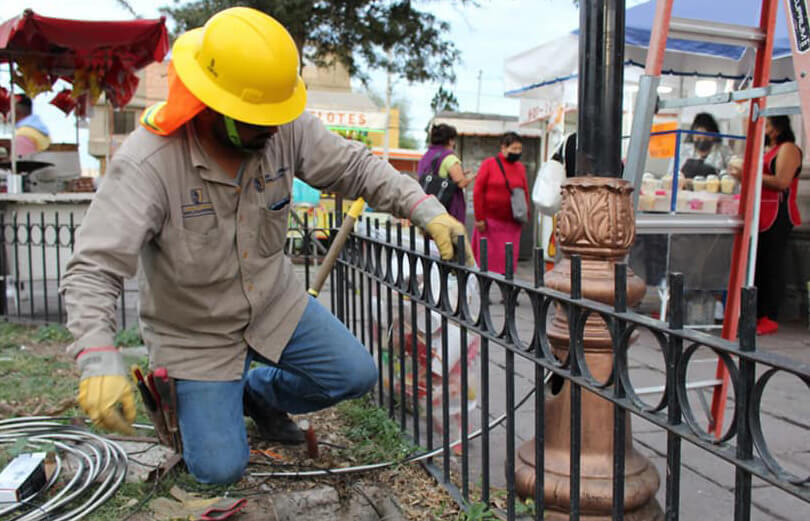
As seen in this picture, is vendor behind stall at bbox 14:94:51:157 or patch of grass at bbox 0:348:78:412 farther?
vendor behind stall at bbox 14:94:51:157

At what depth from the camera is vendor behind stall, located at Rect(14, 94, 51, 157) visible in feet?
27.3

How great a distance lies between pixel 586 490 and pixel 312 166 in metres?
1.66

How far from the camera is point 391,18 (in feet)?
43.8

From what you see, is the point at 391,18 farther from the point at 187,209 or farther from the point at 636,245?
the point at 187,209

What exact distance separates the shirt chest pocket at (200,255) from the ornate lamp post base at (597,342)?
1226 millimetres

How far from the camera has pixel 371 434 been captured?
11.4ft

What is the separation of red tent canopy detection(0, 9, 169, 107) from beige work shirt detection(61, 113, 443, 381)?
5.09m

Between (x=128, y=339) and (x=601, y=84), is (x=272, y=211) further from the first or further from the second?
(x=128, y=339)

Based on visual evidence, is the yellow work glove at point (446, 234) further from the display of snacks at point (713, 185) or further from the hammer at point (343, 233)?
the display of snacks at point (713, 185)

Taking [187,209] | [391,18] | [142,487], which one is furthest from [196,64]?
[391,18]

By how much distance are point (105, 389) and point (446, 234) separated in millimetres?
1293

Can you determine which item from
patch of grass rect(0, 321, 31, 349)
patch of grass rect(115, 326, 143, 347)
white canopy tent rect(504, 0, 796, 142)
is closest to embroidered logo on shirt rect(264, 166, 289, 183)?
white canopy tent rect(504, 0, 796, 142)

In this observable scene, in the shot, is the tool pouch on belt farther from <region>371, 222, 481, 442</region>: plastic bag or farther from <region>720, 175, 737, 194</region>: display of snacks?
<region>720, 175, 737, 194</region>: display of snacks

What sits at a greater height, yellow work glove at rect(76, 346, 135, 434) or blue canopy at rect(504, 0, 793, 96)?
blue canopy at rect(504, 0, 793, 96)
